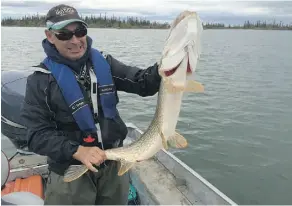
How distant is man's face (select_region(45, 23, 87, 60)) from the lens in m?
3.06

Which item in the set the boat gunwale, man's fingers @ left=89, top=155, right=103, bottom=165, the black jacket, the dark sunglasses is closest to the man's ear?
the dark sunglasses

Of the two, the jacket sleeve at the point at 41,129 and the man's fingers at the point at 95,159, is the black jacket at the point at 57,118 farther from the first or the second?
the man's fingers at the point at 95,159

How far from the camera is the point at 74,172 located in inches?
120

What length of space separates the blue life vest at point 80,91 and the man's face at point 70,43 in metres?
0.11

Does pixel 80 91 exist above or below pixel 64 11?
below

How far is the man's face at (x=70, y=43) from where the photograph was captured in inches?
120

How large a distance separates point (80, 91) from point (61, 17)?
25.4 inches

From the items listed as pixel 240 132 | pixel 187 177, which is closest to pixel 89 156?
pixel 187 177

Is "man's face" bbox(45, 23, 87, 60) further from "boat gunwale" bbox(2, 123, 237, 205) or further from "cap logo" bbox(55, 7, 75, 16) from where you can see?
"boat gunwale" bbox(2, 123, 237, 205)

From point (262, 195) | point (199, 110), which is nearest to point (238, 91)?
point (199, 110)

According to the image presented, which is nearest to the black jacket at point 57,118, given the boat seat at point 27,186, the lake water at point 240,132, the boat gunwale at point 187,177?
the boat seat at point 27,186

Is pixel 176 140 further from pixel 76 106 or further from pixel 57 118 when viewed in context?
pixel 57 118

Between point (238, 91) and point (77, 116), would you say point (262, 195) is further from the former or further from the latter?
point (238, 91)

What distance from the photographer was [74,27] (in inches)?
121
